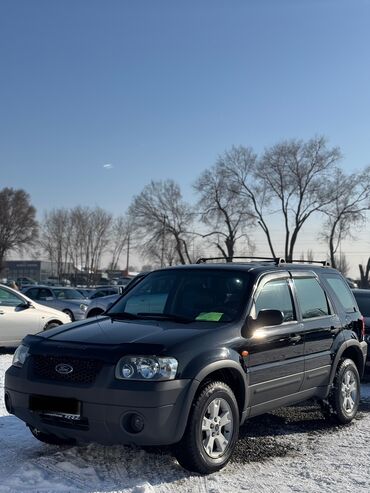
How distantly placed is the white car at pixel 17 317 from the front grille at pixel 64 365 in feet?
23.4

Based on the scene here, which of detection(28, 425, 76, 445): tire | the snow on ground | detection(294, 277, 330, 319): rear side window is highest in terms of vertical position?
detection(294, 277, 330, 319): rear side window

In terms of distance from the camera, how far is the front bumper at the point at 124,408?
176 inches

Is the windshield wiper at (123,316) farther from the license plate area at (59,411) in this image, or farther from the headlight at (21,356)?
the license plate area at (59,411)

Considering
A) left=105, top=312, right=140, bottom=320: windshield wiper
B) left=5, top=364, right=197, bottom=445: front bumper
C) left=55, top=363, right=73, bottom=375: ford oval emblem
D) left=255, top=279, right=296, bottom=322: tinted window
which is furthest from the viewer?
left=255, top=279, right=296, bottom=322: tinted window

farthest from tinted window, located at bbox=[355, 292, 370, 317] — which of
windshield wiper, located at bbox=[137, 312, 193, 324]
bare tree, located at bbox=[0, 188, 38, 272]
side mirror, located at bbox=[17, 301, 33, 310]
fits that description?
bare tree, located at bbox=[0, 188, 38, 272]

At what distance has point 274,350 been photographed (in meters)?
5.68

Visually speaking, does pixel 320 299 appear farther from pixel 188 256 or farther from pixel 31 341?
pixel 188 256

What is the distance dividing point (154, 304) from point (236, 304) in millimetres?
874

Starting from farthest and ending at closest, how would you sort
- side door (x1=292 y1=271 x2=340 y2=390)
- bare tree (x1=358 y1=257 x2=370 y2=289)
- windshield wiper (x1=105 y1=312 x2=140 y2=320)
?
1. bare tree (x1=358 y1=257 x2=370 y2=289)
2. side door (x1=292 y1=271 x2=340 y2=390)
3. windshield wiper (x1=105 y1=312 x2=140 y2=320)

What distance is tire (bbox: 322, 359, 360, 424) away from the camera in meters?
6.71

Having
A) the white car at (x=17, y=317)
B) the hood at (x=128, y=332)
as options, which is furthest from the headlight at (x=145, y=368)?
the white car at (x=17, y=317)

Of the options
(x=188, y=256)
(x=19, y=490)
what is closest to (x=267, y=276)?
(x=19, y=490)

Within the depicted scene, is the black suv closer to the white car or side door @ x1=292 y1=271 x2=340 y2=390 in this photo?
side door @ x1=292 y1=271 x2=340 y2=390

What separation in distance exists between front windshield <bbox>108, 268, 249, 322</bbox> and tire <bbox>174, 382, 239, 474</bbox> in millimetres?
782
